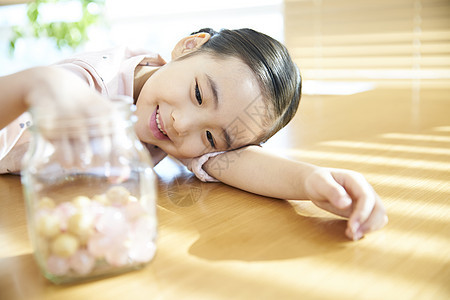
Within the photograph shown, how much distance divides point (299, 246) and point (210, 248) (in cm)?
9

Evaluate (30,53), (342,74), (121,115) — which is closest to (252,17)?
(342,74)

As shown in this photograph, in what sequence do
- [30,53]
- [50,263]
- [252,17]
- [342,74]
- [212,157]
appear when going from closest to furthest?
[50,263] → [212,157] → [342,74] → [252,17] → [30,53]

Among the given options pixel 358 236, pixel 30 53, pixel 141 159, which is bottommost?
pixel 30 53

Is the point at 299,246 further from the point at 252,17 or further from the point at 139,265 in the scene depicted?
the point at 252,17

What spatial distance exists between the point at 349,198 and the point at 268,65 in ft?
0.97

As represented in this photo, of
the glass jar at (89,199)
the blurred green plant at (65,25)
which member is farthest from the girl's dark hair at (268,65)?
the blurred green plant at (65,25)

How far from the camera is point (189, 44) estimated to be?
2.76 feet

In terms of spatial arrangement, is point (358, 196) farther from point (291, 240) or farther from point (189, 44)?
point (189, 44)

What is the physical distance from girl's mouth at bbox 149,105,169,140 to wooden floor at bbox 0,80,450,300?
7 centimetres

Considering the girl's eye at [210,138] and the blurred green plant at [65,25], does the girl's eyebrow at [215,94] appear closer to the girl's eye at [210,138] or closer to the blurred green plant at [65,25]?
the girl's eye at [210,138]

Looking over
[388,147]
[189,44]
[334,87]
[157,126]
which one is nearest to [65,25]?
[334,87]

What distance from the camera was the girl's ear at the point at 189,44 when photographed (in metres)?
0.82

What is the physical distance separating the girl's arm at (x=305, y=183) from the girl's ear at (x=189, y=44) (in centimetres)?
23

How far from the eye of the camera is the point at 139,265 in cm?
39
